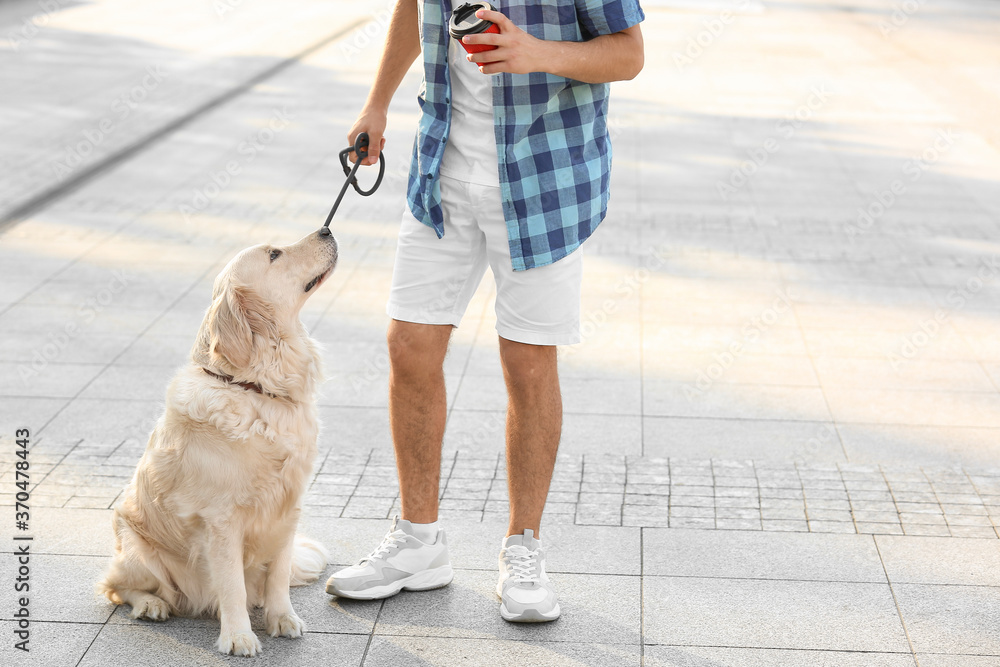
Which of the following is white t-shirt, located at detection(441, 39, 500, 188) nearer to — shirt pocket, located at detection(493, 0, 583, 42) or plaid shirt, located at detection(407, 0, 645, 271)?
plaid shirt, located at detection(407, 0, 645, 271)

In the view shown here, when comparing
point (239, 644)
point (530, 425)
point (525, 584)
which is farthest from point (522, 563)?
point (239, 644)

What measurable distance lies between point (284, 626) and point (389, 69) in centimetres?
191

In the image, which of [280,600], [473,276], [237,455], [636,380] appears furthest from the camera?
[636,380]

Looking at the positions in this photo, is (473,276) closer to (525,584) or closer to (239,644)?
(525,584)

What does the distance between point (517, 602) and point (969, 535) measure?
1797 millimetres

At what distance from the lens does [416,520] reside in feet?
11.1

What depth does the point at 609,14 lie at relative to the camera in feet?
9.53

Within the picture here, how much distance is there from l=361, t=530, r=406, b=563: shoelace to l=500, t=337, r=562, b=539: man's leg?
37 centimetres

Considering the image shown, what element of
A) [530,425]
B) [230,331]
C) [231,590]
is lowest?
[231,590]

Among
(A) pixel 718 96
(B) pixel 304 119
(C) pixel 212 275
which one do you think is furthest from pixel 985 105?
(C) pixel 212 275

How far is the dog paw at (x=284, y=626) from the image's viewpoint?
307 centimetres

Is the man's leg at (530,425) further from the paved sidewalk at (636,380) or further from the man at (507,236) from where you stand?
the paved sidewalk at (636,380)

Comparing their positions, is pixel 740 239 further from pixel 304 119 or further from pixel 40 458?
pixel 304 119

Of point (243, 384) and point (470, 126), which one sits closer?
point (243, 384)
